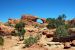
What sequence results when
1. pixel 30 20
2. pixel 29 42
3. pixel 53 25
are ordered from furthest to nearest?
pixel 30 20 → pixel 53 25 → pixel 29 42

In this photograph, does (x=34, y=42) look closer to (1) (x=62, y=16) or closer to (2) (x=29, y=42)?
(2) (x=29, y=42)

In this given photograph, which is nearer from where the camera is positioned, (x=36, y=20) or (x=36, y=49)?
(x=36, y=49)

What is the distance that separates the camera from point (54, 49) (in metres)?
23.6

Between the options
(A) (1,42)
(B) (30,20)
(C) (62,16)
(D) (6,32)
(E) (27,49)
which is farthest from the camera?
(B) (30,20)

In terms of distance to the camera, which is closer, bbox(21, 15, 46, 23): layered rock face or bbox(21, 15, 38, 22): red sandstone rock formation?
→ bbox(21, 15, 46, 23): layered rock face

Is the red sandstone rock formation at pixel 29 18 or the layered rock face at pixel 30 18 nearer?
the layered rock face at pixel 30 18

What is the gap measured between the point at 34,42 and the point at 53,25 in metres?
24.0

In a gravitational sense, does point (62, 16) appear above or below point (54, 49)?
above

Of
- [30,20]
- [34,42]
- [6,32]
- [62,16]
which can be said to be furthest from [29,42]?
[30,20]

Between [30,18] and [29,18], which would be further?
[30,18]

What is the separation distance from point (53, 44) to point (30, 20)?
194 feet

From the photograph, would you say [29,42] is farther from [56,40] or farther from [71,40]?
[71,40]

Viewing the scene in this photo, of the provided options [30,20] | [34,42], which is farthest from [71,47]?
[30,20]

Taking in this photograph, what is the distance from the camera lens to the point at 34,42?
27.6m
